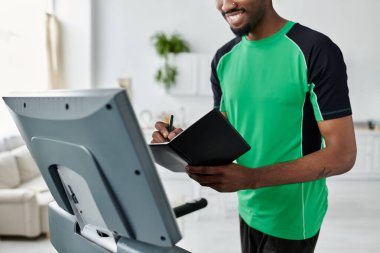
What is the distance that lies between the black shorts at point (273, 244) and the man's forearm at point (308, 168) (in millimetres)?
276

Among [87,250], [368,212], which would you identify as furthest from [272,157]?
[368,212]

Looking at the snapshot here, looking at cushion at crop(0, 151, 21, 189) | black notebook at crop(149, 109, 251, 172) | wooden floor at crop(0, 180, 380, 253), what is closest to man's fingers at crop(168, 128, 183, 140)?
black notebook at crop(149, 109, 251, 172)

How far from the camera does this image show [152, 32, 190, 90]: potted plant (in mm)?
5473

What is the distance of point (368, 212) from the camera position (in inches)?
157

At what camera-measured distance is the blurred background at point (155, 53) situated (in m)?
4.82

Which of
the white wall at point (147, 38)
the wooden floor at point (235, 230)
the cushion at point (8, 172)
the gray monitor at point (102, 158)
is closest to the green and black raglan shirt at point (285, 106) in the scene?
the gray monitor at point (102, 158)

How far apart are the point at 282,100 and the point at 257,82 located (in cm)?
11

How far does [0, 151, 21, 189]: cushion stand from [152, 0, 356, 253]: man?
285 centimetres

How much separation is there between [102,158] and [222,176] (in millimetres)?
389

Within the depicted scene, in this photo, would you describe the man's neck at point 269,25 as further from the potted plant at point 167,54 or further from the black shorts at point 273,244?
the potted plant at point 167,54

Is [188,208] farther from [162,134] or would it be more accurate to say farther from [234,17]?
[234,17]

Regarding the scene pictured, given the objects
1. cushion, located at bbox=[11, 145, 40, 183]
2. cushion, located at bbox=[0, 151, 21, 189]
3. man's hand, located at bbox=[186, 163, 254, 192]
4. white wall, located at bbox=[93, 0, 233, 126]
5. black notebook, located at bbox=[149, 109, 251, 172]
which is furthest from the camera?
white wall, located at bbox=[93, 0, 233, 126]

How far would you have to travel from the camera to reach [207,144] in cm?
78

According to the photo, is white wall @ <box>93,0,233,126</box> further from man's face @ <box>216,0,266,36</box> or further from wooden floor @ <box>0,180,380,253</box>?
man's face @ <box>216,0,266,36</box>
